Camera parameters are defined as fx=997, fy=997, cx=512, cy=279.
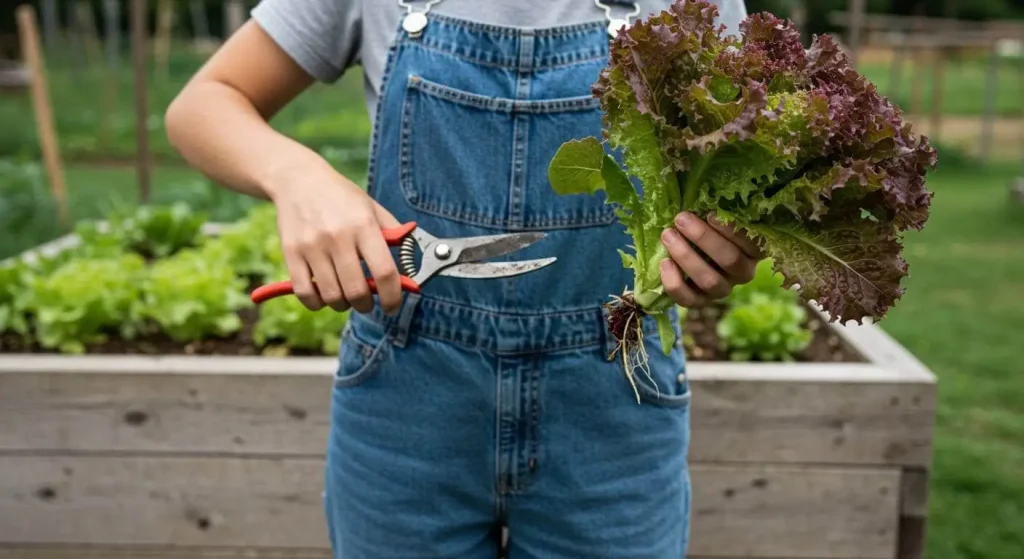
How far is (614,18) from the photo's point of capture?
157 cm

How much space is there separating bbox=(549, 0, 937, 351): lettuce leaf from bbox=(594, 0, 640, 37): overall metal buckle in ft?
0.71

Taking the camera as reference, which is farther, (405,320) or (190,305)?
(190,305)

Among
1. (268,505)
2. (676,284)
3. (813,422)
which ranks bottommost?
(268,505)

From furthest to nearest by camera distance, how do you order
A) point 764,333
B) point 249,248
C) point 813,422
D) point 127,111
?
point 127,111 < point 249,248 < point 764,333 < point 813,422

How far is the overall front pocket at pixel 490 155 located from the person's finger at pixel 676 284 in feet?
0.97

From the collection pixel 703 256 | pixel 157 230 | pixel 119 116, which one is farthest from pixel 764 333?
pixel 119 116

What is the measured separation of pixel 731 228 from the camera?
1282mm

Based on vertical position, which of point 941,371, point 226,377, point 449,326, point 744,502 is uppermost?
point 449,326

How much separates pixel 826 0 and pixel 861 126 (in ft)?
115

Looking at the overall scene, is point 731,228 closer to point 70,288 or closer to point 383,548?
point 383,548

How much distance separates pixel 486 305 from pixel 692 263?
42 centimetres

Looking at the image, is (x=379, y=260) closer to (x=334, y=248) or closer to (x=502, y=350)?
(x=334, y=248)

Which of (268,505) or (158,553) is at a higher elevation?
(268,505)

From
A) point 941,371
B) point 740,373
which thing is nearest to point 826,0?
point 941,371
